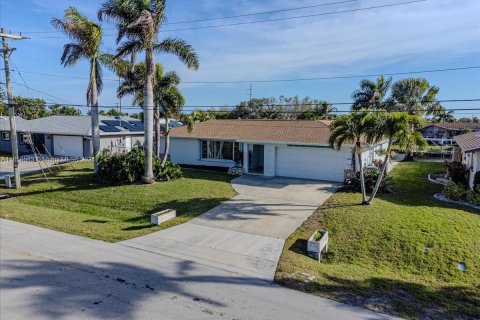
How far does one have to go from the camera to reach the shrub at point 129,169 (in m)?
20.1

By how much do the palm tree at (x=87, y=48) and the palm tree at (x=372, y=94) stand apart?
24.1 m

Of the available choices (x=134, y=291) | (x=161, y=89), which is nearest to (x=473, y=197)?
(x=134, y=291)

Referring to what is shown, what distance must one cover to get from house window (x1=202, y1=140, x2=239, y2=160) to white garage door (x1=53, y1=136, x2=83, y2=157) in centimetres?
1256

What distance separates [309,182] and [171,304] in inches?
574

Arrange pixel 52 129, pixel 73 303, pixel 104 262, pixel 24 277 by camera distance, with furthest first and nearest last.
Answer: pixel 52 129
pixel 104 262
pixel 24 277
pixel 73 303

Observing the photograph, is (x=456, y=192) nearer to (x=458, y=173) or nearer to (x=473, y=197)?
(x=473, y=197)

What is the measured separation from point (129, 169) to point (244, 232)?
1046 cm

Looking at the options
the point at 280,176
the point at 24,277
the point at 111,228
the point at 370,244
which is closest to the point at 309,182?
the point at 280,176

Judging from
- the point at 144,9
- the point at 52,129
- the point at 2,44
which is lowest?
the point at 52,129

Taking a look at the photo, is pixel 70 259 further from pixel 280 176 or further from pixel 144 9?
pixel 280 176

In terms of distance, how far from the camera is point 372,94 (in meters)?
33.8

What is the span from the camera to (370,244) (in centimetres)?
1137

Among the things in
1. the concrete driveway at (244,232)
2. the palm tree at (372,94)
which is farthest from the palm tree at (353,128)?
the palm tree at (372,94)

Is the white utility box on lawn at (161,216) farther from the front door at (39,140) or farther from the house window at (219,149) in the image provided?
the front door at (39,140)
